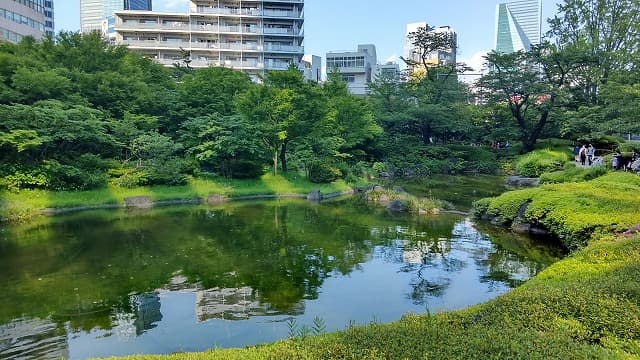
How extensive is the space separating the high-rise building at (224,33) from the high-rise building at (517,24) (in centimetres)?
8646

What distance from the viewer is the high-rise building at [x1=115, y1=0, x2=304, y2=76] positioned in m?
59.7

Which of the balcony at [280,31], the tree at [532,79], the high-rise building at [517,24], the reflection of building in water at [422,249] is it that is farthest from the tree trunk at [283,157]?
the high-rise building at [517,24]

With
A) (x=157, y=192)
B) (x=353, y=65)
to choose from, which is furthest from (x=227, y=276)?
(x=353, y=65)

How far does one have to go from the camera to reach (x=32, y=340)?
24.5 feet

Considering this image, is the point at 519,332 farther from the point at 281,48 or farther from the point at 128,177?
the point at 281,48

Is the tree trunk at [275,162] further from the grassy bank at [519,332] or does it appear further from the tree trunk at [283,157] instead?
the grassy bank at [519,332]

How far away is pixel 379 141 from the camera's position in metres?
38.1

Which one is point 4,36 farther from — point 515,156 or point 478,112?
point 515,156

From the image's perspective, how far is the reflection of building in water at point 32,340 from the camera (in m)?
7.00

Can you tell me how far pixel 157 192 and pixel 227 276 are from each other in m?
13.7

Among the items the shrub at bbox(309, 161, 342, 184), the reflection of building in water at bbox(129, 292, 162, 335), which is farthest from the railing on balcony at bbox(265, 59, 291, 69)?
the reflection of building in water at bbox(129, 292, 162, 335)

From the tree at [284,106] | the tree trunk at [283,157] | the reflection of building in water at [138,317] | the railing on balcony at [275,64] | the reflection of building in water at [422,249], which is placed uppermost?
the railing on balcony at [275,64]

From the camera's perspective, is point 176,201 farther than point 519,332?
Yes

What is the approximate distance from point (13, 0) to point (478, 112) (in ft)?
142
